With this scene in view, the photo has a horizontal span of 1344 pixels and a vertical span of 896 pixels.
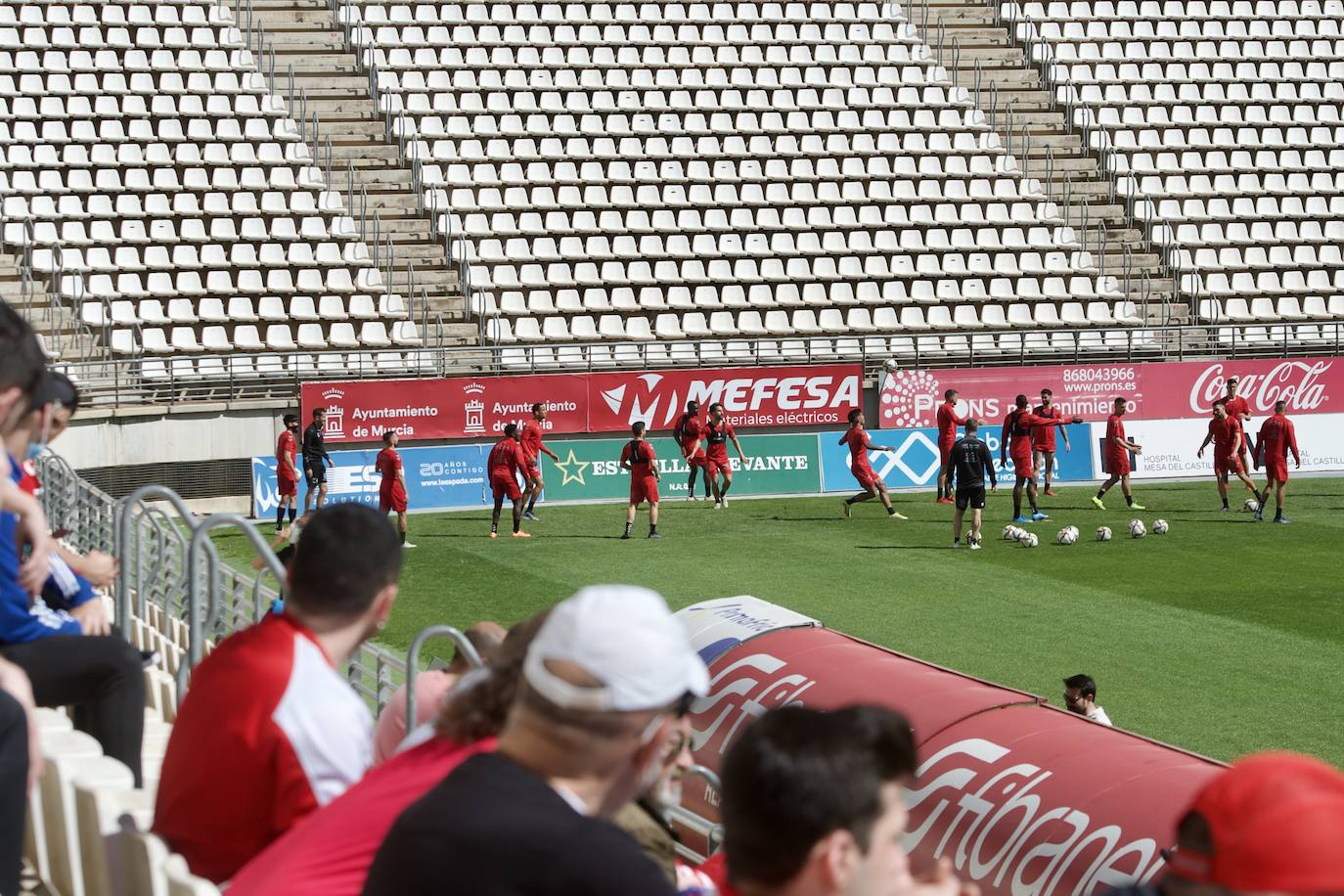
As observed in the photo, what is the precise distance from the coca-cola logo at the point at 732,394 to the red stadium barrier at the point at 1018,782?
693 inches

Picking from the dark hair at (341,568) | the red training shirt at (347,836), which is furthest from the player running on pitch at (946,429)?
the red training shirt at (347,836)

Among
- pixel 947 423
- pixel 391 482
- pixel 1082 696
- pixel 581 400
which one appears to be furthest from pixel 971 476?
pixel 1082 696

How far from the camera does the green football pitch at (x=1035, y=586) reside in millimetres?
13766

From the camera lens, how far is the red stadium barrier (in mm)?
7438

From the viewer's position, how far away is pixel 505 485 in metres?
23.2

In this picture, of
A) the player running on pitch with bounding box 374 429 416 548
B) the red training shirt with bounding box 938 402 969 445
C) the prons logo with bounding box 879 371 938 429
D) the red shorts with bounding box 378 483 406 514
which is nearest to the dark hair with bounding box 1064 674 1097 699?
the player running on pitch with bounding box 374 429 416 548

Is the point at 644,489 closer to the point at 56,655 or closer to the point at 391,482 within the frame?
the point at 391,482

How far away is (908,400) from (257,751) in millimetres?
24994

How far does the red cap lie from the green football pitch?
9.94m

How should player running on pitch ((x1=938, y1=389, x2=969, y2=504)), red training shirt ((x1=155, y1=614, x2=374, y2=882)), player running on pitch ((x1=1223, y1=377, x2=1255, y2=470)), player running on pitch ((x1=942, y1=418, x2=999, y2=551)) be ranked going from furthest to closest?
1. player running on pitch ((x1=938, y1=389, x2=969, y2=504))
2. player running on pitch ((x1=1223, y1=377, x2=1255, y2=470))
3. player running on pitch ((x1=942, y1=418, x2=999, y2=551))
4. red training shirt ((x1=155, y1=614, x2=374, y2=882))

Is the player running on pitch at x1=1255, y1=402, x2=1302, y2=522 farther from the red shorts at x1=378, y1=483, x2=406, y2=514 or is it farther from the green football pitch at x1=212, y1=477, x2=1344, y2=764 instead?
the red shorts at x1=378, y1=483, x2=406, y2=514

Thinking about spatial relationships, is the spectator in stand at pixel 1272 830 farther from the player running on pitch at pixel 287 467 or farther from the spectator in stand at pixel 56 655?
the player running on pitch at pixel 287 467

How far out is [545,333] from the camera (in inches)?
1180

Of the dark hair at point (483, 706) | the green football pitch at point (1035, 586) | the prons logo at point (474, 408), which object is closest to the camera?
the dark hair at point (483, 706)
